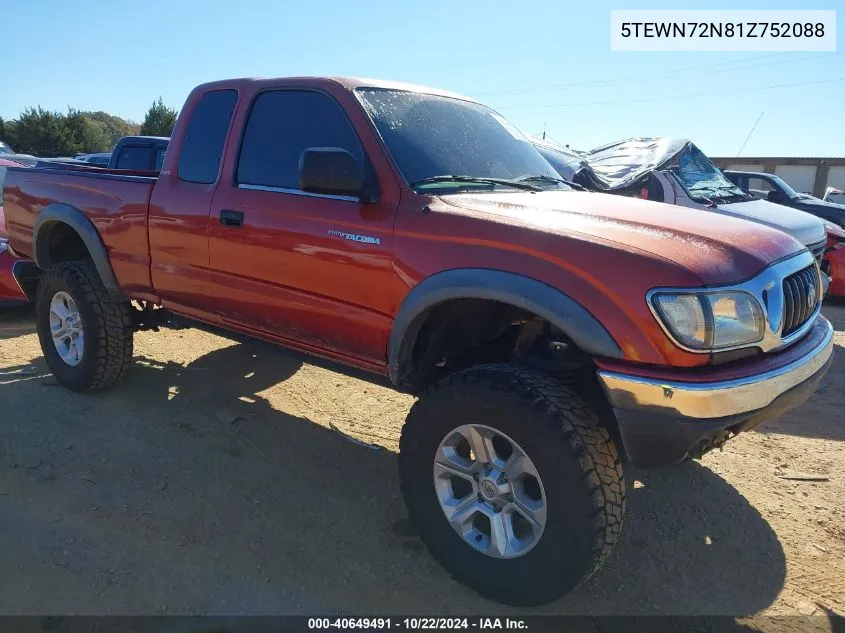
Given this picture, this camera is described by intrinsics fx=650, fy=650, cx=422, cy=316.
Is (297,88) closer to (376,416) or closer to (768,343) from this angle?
(376,416)

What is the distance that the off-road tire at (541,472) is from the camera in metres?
2.28

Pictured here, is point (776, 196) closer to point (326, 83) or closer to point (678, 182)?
point (678, 182)

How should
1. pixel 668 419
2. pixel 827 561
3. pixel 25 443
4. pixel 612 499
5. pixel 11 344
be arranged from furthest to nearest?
pixel 11 344 → pixel 25 443 → pixel 827 561 → pixel 612 499 → pixel 668 419

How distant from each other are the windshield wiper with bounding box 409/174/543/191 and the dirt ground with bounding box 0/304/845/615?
4.00 ft

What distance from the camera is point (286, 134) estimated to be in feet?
11.3

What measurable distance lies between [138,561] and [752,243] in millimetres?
2815

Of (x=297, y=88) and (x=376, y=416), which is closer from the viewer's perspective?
(x=297, y=88)

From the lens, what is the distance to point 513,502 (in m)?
2.49

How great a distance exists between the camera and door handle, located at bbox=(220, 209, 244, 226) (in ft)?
11.2

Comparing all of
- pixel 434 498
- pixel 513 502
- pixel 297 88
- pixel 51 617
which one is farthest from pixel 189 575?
pixel 297 88

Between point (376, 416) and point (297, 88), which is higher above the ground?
point (297, 88)

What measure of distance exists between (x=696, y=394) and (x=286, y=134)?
7.96 ft

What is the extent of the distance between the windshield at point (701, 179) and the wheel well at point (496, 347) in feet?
19.2

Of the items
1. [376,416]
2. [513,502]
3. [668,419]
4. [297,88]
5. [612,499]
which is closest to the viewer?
[668,419]
